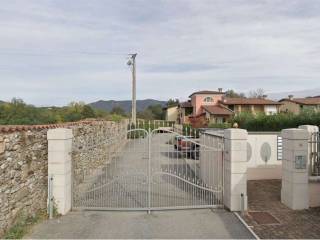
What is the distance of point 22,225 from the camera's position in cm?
807

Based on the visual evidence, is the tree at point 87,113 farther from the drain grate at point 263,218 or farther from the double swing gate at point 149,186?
the drain grate at point 263,218

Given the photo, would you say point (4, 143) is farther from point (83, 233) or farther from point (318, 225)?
point (318, 225)

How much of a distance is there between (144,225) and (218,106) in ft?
210

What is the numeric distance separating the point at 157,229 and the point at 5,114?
608 inches

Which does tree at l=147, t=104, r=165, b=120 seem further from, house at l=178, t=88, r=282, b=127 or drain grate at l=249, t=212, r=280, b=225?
drain grate at l=249, t=212, r=280, b=225

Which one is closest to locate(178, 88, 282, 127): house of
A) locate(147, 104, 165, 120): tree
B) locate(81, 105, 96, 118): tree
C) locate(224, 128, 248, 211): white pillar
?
locate(147, 104, 165, 120): tree

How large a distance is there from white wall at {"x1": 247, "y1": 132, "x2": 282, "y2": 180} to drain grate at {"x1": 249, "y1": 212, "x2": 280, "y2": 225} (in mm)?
5140

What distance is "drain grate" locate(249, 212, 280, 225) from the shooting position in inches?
353

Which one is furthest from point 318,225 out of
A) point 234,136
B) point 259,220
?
point 234,136

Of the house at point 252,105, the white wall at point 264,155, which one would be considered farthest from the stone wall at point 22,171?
the house at point 252,105

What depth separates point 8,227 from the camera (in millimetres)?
7473

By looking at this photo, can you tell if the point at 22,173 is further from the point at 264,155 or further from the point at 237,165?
the point at 264,155

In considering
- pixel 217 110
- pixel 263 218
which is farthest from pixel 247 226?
pixel 217 110

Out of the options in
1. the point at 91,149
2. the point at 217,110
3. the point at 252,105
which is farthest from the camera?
the point at 252,105
